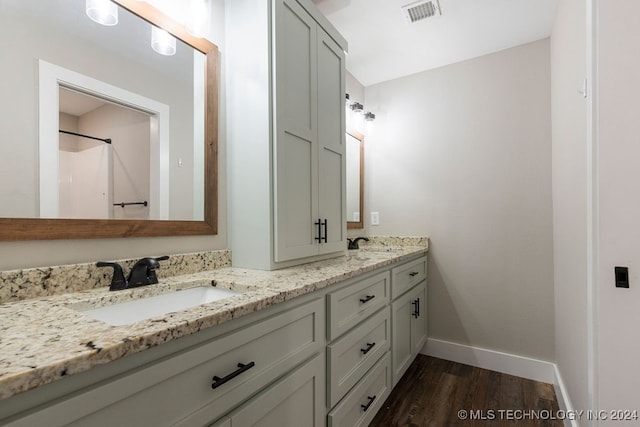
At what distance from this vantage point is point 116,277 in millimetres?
1016

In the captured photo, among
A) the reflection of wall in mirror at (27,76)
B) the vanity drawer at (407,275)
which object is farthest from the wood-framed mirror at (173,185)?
the vanity drawer at (407,275)

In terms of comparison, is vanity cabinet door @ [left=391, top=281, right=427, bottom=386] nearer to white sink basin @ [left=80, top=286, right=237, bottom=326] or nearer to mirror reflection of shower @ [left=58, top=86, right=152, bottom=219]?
white sink basin @ [left=80, top=286, right=237, bottom=326]

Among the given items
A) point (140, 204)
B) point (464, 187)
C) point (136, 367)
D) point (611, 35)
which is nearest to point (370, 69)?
point (464, 187)

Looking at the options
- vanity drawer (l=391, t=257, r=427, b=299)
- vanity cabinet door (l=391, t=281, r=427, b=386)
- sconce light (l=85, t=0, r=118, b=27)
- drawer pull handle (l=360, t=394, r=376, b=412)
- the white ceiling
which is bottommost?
drawer pull handle (l=360, t=394, r=376, b=412)

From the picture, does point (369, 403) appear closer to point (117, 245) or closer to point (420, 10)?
point (117, 245)

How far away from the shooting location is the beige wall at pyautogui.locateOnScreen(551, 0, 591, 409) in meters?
1.32

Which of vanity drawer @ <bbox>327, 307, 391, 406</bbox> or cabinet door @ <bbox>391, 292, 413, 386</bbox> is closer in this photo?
vanity drawer @ <bbox>327, 307, 391, 406</bbox>

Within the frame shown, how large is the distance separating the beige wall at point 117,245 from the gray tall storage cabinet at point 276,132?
42 millimetres

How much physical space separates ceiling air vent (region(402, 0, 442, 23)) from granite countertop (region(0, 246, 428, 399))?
175 centimetres

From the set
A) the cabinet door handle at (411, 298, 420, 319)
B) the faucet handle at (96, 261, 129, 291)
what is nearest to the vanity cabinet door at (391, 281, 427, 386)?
the cabinet door handle at (411, 298, 420, 319)

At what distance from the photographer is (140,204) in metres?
1.20

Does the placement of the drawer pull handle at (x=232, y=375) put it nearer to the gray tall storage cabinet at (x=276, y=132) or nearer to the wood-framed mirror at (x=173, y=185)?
the gray tall storage cabinet at (x=276, y=132)

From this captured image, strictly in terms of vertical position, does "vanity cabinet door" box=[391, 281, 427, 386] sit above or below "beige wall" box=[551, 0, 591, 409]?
below

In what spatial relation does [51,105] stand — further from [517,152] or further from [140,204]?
[517,152]
